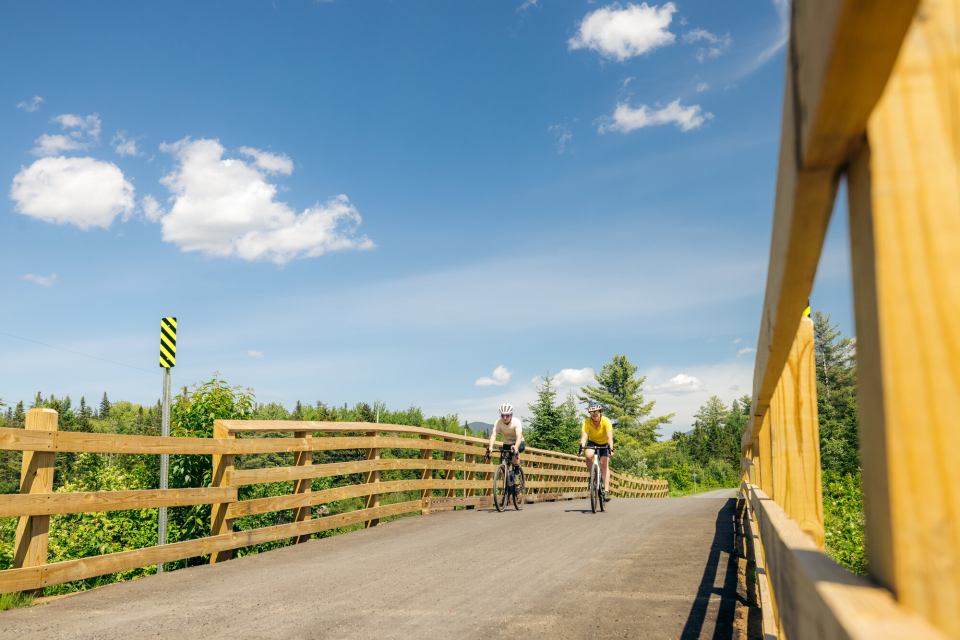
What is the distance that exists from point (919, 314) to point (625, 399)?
8244 centimetres

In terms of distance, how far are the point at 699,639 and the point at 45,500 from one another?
15.3 feet

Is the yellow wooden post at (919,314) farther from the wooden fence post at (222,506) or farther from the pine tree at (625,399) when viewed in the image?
the pine tree at (625,399)

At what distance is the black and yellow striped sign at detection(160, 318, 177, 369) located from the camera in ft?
36.0

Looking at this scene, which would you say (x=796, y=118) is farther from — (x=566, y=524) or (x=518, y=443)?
(x=518, y=443)

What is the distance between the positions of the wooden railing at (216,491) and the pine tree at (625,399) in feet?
231

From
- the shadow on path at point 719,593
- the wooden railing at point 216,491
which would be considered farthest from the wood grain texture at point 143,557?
the shadow on path at point 719,593

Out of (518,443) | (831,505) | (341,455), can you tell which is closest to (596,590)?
(518,443)

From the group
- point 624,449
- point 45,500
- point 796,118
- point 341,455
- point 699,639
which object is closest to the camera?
point 796,118

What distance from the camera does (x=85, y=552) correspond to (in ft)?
33.4

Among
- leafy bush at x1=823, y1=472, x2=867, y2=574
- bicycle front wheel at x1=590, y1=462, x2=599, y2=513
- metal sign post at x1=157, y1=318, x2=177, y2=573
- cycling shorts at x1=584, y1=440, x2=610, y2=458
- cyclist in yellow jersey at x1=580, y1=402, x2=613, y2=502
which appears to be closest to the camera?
leafy bush at x1=823, y1=472, x2=867, y2=574

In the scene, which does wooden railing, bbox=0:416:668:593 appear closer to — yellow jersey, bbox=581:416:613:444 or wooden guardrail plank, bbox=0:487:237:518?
wooden guardrail plank, bbox=0:487:237:518

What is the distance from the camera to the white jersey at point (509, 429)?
11414mm

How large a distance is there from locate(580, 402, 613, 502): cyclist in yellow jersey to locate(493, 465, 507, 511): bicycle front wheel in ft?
4.97

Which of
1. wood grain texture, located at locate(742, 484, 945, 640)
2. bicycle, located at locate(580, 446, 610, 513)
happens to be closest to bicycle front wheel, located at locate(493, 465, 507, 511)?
bicycle, located at locate(580, 446, 610, 513)
